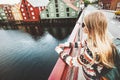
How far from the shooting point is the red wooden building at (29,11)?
1760 inches

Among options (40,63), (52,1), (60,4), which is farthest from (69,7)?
(40,63)

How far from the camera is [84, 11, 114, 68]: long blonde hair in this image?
4.16ft

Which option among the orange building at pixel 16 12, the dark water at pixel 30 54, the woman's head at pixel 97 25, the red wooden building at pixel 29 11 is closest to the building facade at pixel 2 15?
the orange building at pixel 16 12

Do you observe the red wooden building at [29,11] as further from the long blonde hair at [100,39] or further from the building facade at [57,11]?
the long blonde hair at [100,39]

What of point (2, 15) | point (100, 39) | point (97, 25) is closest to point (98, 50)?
point (100, 39)

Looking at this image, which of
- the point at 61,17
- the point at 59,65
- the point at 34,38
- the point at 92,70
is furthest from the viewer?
the point at 61,17

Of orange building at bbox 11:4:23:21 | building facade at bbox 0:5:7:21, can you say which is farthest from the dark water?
→ building facade at bbox 0:5:7:21

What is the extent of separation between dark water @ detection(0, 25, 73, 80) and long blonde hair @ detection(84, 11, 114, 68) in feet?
73.8

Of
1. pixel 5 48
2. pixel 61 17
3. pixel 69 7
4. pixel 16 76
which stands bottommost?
pixel 16 76

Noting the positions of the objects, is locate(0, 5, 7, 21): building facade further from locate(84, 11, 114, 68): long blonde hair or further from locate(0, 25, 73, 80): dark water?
locate(84, 11, 114, 68): long blonde hair

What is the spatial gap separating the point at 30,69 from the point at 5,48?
11400 mm

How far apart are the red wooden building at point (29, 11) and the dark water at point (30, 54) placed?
511 centimetres

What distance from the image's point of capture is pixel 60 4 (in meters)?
41.0

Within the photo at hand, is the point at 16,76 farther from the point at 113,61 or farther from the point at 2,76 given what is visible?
the point at 113,61
